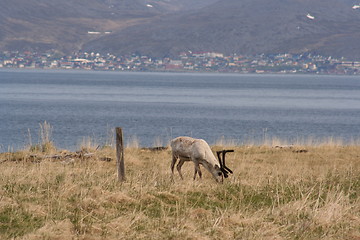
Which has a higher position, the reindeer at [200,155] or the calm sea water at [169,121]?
the reindeer at [200,155]

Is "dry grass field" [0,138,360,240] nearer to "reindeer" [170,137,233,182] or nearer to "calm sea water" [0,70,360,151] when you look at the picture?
"reindeer" [170,137,233,182]

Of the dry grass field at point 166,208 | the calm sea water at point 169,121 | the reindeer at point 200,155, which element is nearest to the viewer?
the dry grass field at point 166,208

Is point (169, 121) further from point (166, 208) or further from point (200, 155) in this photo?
point (166, 208)

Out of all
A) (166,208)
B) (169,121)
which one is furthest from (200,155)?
(169,121)

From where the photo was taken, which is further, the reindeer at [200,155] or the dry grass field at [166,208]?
the reindeer at [200,155]

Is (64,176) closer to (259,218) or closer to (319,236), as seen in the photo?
(259,218)

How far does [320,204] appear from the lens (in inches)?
535

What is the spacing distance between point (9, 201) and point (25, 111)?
78.7 meters

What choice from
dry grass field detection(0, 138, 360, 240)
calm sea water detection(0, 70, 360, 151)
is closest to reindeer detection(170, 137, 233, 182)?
dry grass field detection(0, 138, 360, 240)

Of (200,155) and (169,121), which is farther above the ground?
(200,155)

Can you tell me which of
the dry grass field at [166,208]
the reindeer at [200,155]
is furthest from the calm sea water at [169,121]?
the dry grass field at [166,208]

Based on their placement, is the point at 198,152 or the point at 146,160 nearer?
the point at 198,152

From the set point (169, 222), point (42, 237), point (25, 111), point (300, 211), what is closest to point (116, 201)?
point (169, 222)

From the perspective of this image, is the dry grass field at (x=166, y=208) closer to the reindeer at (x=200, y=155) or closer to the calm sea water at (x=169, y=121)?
the reindeer at (x=200, y=155)
